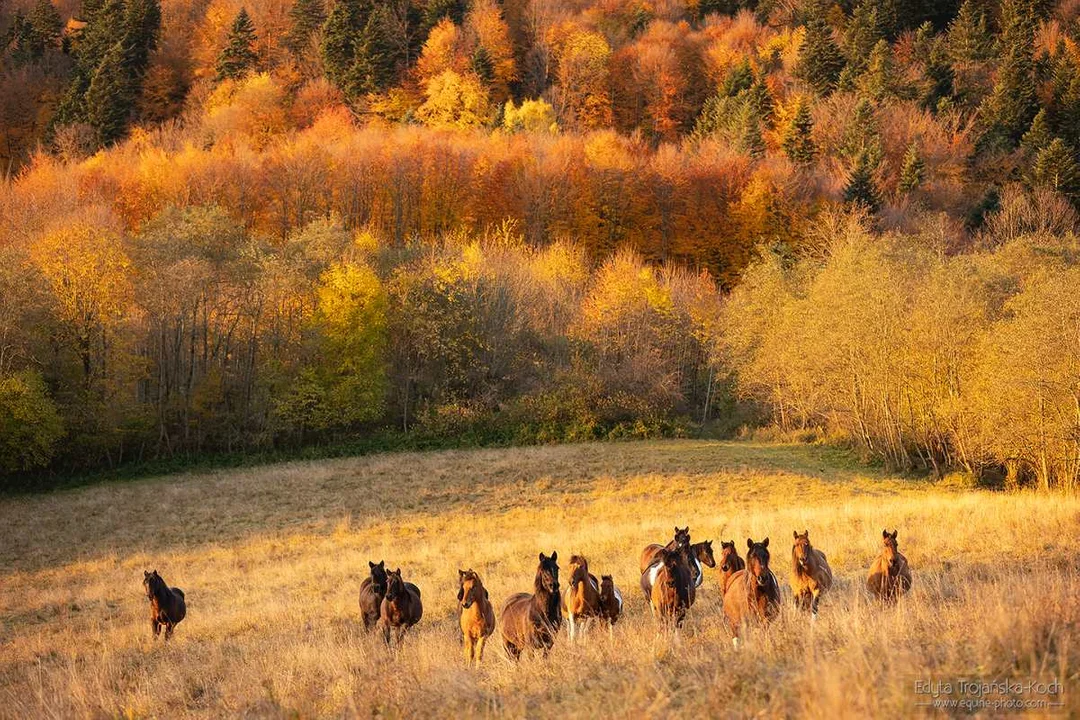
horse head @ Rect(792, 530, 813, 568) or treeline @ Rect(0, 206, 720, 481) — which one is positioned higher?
treeline @ Rect(0, 206, 720, 481)

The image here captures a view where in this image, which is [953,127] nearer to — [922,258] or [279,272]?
[922,258]

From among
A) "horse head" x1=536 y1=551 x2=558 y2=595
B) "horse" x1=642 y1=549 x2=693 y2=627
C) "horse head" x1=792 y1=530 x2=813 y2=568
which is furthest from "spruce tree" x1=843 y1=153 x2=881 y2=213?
"horse head" x1=536 y1=551 x2=558 y2=595

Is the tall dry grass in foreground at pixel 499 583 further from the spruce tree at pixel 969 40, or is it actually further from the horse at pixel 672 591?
the spruce tree at pixel 969 40

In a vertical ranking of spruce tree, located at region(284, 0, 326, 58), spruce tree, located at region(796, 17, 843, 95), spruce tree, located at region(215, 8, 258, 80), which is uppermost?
spruce tree, located at region(284, 0, 326, 58)

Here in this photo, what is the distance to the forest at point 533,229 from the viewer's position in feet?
111

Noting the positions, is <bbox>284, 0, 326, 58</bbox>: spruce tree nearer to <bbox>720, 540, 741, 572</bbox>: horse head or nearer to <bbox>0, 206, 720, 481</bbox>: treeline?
<bbox>0, 206, 720, 481</bbox>: treeline

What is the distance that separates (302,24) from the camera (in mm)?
93438

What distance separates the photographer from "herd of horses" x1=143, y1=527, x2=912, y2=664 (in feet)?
32.7

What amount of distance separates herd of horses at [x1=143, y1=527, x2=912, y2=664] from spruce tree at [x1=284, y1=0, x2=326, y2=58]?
93.4 meters

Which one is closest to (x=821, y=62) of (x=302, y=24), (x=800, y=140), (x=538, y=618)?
(x=800, y=140)

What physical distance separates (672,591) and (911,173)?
68.6 metres

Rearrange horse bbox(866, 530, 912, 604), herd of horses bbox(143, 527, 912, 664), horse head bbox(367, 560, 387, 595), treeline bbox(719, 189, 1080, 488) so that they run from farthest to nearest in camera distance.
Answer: treeline bbox(719, 189, 1080, 488) → horse head bbox(367, 560, 387, 595) → horse bbox(866, 530, 912, 604) → herd of horses bbox(143, 527, 912, 664)

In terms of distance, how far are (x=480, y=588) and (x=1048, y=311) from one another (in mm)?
23861

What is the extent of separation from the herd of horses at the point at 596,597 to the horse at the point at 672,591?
1 centimetres
